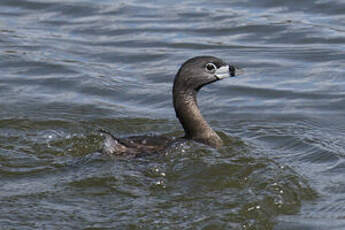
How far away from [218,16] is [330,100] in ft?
15.4

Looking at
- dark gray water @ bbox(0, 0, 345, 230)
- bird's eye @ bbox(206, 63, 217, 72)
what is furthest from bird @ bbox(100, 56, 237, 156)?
dark gray water @ bbox(0, 0, 345, 230)

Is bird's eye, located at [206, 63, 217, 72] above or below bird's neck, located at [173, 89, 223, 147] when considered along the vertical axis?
above

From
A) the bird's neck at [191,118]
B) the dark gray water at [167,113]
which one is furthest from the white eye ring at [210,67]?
the dark gray water at [167,113]

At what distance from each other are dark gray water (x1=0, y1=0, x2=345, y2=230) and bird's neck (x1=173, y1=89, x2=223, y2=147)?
32 centimetres

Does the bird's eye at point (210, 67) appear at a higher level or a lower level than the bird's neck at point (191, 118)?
higher

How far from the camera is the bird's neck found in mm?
10312

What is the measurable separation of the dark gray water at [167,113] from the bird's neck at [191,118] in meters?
0.32

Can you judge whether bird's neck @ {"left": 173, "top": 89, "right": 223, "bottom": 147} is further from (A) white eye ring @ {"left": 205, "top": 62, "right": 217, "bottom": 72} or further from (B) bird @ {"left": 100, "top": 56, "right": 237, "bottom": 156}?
(A) white eye ring @ {"left": 205, "top": 62, "right": 217, "bottom": 72}

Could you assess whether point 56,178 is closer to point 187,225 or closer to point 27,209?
point 27,209

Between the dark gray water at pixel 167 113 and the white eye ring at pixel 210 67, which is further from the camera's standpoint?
the white eye ring at pixel 210 67

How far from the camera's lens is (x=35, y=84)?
43.4 feet

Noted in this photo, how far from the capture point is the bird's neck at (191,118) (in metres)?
10.3

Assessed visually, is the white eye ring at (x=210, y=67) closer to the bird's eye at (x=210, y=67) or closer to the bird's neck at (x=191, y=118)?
the bird's eye at (x=210, y=67)

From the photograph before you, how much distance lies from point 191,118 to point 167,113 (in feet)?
5.29
